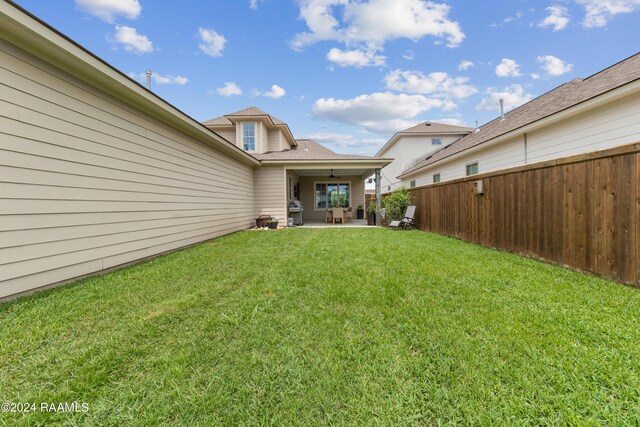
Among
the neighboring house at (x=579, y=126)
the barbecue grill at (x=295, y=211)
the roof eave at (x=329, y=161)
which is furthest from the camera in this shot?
Answer: the barbecue grill at (x=295, y=211)

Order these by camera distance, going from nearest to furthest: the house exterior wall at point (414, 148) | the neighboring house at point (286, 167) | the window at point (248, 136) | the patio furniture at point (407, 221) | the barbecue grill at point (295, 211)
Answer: the patio furniture at point (407, 221) → the neighboring house at point (286, 167) → the barbecue grill at point (295, 211) → the window at point (248, 136) → the house exterior wall at point (414, 148)

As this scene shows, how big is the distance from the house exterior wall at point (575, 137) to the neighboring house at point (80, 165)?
8.82 m

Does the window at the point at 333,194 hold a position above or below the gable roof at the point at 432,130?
below

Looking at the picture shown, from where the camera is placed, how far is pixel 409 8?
7988 mm

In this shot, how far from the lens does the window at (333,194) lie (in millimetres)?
15578

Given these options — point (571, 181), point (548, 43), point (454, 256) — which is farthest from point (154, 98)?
point (548, 43)

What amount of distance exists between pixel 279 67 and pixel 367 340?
14.6m

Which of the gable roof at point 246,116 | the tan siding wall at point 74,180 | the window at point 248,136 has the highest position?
the gable roof at point 246,116

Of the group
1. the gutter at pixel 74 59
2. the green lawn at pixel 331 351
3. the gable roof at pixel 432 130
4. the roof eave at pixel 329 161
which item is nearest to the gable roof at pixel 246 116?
the roof eave at pixel 329 161

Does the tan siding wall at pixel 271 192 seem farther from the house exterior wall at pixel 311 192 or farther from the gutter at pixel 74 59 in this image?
the gutter at pixel 74 59

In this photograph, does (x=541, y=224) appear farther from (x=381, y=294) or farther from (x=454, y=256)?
(x=381, y=294)

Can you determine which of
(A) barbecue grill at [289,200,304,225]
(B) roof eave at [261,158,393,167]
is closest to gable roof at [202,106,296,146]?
(B) roof eave at [261,158,393,167]

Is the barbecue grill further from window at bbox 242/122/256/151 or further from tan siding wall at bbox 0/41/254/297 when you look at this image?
tan siding wall at bbox 0/41/254/297

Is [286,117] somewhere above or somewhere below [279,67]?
below
